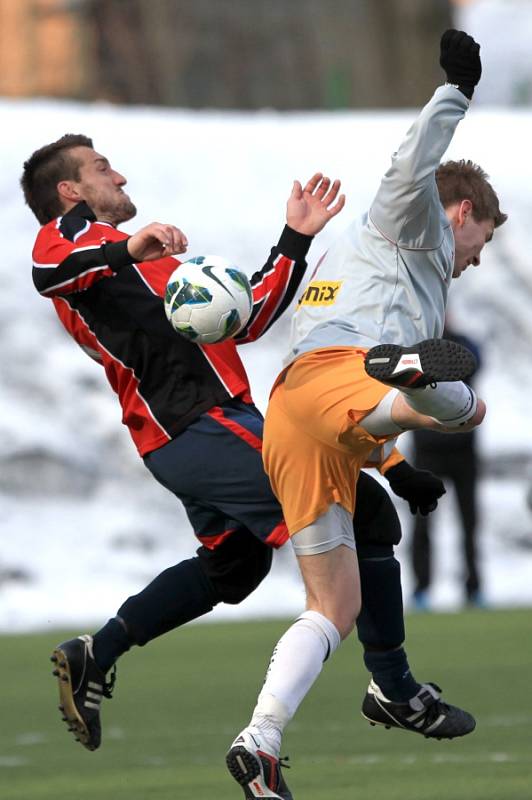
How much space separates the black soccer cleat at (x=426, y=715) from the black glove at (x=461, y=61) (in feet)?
6.53

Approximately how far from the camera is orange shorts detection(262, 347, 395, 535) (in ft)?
18.5

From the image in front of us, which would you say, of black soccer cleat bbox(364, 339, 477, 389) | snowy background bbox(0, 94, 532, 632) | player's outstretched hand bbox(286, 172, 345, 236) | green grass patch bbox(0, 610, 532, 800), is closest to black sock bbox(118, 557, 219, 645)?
green grass patch bbox(0, 610, 532, 800)

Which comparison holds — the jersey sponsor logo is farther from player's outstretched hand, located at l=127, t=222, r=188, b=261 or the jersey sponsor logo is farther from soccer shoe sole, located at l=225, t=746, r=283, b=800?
soccer shoe sole, located at l=225, t=746, r=283, b=800

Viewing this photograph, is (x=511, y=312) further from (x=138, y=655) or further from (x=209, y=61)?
(x=138, y=655)

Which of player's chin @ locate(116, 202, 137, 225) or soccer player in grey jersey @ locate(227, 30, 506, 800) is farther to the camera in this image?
player's chin @ locate(116, 202, 137, 225)

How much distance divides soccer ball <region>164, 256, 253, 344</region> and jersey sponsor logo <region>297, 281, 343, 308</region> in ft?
0.75

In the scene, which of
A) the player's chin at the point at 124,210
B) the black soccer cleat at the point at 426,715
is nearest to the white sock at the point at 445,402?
the black soccer cleat at the point at 426,715

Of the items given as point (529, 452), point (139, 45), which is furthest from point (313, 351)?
point (139, 45)

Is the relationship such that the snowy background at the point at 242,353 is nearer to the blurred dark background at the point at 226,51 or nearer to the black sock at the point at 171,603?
the blurred dark background at the point at 226,51

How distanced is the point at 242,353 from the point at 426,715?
1360 centimetres

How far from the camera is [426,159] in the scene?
558cm

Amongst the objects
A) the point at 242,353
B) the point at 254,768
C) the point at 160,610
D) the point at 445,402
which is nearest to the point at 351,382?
the point at 445,402

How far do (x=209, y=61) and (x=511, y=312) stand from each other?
6.82 metres

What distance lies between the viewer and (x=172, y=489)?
6305 mm
